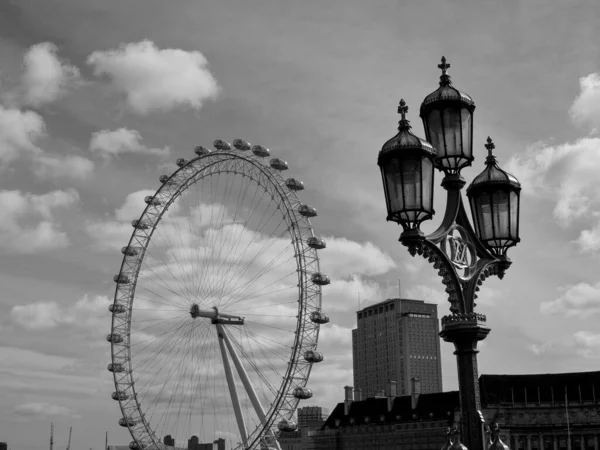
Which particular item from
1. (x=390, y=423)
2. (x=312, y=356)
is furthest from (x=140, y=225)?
(x=390, y=423)

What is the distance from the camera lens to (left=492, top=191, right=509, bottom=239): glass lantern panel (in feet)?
38.9

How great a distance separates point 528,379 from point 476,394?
84.2 m

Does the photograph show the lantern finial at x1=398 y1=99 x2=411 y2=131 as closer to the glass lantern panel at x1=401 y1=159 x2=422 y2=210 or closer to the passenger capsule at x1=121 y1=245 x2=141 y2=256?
the glass lantern panel at x1=401 y1=159 x2=422 y2=210

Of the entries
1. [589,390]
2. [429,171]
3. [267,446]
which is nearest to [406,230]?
[429,171]

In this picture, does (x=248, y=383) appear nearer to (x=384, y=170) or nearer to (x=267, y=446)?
(x=267, y=446)

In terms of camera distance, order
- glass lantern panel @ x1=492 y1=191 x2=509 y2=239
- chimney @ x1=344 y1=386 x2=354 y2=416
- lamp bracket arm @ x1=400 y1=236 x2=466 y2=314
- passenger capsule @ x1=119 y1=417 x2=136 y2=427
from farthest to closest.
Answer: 1. chimney @ x1=344 y1=386 x2=354 y2=416
2. passenger capsule @ x1=119 y1=417 x2=136 y2=427
3. glass lantern panel @ x1=492 y1=191 x2=509 y2=239
4. lamp bracket arm @ x1=400 y1=236 x2=466 y2=314

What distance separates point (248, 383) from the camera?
5303 cm

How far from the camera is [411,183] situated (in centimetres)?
1067

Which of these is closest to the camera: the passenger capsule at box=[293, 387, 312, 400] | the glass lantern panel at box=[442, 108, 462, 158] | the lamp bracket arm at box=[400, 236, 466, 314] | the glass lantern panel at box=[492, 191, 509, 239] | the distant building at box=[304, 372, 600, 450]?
the lamp bracket arm at box=[400, 236, 466, 314]

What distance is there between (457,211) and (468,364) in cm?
221

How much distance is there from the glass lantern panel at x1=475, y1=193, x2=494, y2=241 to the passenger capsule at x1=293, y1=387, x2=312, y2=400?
3901 cm

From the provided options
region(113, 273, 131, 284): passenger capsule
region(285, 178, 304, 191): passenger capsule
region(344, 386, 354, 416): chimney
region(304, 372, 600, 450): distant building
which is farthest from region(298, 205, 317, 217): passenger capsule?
region(344, 386, 354, 416): chimney

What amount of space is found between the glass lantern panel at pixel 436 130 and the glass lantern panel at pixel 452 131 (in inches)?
2.9

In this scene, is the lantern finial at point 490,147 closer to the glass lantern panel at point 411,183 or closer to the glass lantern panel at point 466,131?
the glass lantern panel at point 466,131
